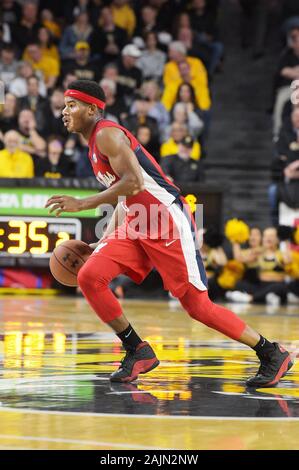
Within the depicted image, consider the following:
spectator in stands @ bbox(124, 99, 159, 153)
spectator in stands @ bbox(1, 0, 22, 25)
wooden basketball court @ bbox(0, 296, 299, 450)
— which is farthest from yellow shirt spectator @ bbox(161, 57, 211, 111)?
wooden basketball court @ bbox(0, 296, 299, 450)

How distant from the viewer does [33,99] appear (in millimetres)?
17016

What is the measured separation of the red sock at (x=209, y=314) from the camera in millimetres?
7254

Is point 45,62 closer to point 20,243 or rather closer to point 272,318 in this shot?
point 20,243

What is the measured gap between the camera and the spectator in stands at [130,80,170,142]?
17020mm

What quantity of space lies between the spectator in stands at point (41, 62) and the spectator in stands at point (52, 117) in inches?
49.7

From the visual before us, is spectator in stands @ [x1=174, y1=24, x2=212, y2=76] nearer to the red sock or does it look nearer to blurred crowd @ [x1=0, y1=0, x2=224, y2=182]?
blurred crowd @ [x1=0, y1=0, x2=224, y2=182]

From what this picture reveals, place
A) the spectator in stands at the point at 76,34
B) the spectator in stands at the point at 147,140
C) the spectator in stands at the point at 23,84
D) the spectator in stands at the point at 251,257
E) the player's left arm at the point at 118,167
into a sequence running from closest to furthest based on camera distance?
the player's left arm at the point at 118,167 → the spectator in stands at the point at 251,257 → the spectator in stands at the point at 147,140 → the spectator in stands at the point at 23,84 → the spectator in stands at the point at 76,34

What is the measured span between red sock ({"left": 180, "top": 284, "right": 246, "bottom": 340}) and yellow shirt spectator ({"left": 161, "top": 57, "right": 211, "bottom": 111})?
10642 millimetres

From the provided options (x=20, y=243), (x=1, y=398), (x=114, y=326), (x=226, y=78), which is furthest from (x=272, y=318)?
(x=226, y=78)

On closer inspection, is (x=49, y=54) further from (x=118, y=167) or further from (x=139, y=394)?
(x=139, y=394)

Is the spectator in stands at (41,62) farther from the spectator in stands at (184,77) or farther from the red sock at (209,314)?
the red sock at (209,314)

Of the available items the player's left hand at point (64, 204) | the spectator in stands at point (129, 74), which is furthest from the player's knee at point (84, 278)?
the spectator in stands at point (129, 74)

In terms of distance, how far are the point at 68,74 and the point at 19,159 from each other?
8.77 feet

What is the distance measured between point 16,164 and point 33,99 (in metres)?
1.75
